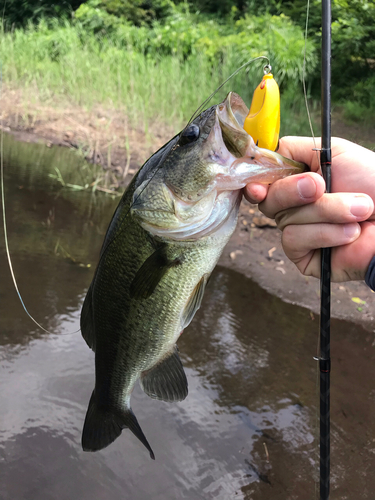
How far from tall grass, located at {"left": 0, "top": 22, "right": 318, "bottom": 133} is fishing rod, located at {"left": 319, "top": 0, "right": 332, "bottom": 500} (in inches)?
208

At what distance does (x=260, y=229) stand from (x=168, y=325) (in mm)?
3291

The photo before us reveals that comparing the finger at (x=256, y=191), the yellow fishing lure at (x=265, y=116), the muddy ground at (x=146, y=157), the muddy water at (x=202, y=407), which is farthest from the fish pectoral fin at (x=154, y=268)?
the muddy ground at (x=146, y=157)

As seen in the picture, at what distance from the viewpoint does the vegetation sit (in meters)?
6.73

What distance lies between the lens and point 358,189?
1.63 meters

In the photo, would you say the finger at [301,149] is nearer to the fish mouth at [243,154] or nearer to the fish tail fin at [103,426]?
the fish mouth at [243,154]

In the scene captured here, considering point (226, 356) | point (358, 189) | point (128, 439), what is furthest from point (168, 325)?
point (226, 356)

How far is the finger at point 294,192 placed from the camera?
54.1 inches

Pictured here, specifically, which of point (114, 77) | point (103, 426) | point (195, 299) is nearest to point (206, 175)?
point (195, 299)

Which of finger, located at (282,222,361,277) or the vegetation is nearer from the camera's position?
finger, located at (282,222,361,277)

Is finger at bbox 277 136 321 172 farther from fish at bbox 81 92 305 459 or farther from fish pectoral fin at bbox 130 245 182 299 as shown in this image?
fish pectoral fin at bbox 130 245 182 299

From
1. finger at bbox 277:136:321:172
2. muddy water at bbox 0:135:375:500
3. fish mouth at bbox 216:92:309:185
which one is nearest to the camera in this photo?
fish mouth at bbox 216:92:309:185

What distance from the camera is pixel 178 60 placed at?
26.4 feet

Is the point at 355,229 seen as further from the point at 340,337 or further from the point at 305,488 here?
the point at 340,337

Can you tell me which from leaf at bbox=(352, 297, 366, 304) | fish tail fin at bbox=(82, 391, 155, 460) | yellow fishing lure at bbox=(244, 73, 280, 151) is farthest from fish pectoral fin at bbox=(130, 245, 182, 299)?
leaf at bbox=(352, 297, 366, 304)
